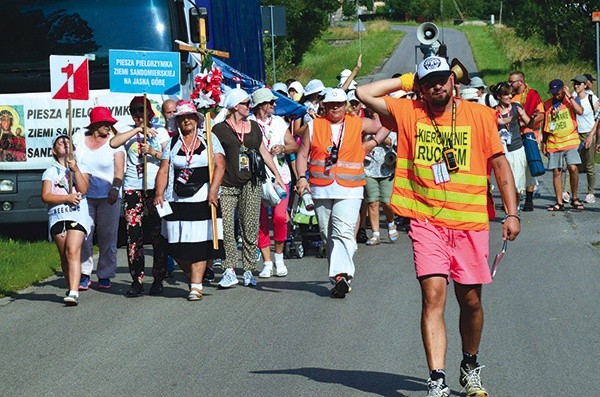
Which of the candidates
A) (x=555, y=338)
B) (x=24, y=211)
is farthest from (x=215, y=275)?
(x=555, y=338)

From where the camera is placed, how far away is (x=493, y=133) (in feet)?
25.0

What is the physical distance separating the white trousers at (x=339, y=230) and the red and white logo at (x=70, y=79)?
288 centimetres

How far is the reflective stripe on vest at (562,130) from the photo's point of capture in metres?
20.1

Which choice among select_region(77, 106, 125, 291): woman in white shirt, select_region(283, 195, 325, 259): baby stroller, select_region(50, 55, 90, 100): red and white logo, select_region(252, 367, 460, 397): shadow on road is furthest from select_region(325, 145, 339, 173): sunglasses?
select_region(252, 367, 460, 397): shadow on road

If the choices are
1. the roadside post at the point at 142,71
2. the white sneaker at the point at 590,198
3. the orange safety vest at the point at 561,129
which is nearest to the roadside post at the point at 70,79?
the roadside post at the point at 142,71

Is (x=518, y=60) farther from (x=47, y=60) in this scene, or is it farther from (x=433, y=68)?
(x=433, y=68)

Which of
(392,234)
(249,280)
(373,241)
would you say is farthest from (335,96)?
(392,234)

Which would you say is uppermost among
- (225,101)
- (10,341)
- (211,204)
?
(225,101)

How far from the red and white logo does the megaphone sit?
7.22 metres

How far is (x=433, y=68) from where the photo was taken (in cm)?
735

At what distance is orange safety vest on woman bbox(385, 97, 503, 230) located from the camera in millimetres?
7527

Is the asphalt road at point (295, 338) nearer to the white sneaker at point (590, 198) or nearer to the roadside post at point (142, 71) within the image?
the roadside post at point (142, 71)

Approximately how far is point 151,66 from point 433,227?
25.0 feet

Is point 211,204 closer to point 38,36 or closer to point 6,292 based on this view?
point 6,292
